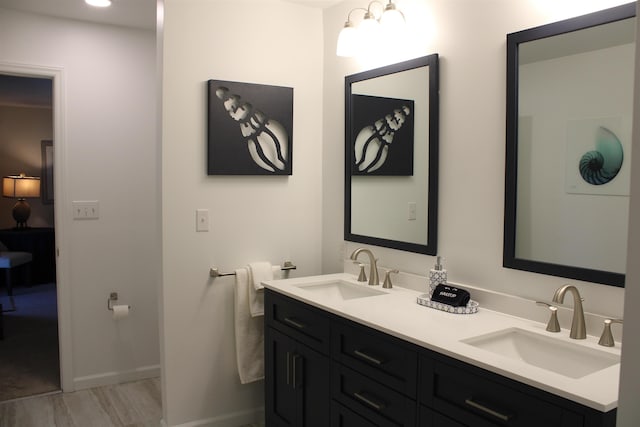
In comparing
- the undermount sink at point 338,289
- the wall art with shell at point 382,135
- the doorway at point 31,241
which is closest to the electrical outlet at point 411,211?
the wall art with shell at point 382,135

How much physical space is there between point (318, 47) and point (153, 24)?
112 centimetres

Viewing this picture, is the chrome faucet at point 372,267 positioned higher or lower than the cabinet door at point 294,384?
higher

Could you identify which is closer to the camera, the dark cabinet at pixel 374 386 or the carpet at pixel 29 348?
the dark cabinet at pixel 374 386

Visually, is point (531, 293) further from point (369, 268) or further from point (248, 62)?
point (248, 62)

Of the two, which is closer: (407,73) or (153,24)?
(407,73)

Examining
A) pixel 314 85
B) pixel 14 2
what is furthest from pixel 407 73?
pixel 14 2

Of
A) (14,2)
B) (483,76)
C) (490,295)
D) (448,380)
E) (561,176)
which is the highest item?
(14,2)

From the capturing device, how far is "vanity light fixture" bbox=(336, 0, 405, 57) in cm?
239

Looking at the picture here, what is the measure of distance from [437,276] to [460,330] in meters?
0.44

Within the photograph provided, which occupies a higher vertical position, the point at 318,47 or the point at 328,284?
the point at 318,47

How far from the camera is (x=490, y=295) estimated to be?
6.93 feet

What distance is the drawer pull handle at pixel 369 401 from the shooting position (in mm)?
1908

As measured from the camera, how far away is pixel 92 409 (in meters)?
3.14

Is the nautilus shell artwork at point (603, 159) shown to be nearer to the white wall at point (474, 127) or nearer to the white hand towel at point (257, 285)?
the white wall at point (474, 127)
